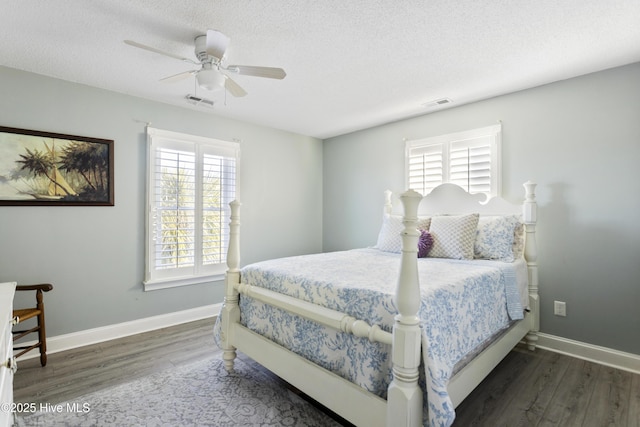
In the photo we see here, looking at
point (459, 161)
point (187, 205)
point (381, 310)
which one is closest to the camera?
point (381, 310)

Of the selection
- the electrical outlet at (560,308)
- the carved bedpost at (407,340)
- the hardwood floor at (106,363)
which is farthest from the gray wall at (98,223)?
the electrical outlet at (560,308)

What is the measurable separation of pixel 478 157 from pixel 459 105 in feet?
2.09

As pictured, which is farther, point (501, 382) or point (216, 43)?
point (501, 382)

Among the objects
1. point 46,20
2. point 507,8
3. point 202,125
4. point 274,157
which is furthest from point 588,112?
point 46,20

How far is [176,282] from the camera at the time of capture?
3.54 m

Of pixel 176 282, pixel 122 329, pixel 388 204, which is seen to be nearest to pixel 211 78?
pixel 176 282

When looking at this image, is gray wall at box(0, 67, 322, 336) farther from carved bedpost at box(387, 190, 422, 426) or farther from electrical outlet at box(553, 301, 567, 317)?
electrical outlet at box(553, 301, 567, 317)

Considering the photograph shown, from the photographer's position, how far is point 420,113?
3.76 metres

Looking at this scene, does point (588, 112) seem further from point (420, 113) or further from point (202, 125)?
point (202, 125)

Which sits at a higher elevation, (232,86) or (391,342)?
(232,86)

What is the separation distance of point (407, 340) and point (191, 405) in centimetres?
154

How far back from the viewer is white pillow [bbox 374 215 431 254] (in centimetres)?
323

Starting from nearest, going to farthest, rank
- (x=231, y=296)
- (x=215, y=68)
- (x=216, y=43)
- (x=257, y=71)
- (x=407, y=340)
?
(x=407, y=340) < (x=216, y=43) < (x=257, y=71) < (x=215, y=68) < (x=231, y=296)

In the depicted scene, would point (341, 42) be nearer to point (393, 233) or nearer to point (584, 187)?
point (393, 233)
